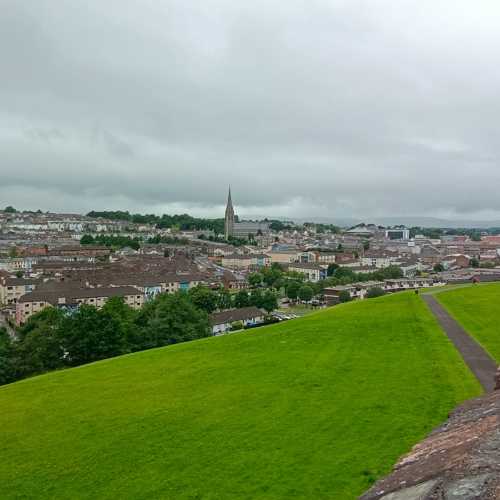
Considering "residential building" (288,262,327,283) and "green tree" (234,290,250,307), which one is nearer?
"green tree" (234,290,250,307)

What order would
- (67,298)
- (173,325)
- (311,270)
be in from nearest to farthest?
1. (173,325)
2. (67,298)
3. (311,270)

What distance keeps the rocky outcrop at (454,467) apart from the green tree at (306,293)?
57667 millimetres

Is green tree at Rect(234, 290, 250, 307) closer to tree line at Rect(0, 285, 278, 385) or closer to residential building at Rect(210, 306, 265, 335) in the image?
residential building at Rect(210, 306, 265, 335)

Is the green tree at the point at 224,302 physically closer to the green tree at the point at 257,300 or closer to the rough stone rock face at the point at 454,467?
the green tree at the point at 257,300

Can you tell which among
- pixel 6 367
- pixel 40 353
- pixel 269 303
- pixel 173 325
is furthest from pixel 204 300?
pixel 6 367

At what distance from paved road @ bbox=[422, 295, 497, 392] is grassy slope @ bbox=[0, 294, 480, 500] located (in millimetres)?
376

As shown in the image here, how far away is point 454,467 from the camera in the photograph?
3.52 m

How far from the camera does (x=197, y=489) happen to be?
7730mm

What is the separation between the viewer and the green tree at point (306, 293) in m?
62.5

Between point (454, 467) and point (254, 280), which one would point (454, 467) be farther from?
point (254, 280)

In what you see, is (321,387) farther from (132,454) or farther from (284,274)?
(284,274)

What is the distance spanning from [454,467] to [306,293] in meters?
59.4

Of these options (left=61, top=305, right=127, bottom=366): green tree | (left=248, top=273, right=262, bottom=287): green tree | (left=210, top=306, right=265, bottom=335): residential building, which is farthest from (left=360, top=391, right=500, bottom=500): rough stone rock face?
(left=248, top=273, right=262, bottom=287): green tree

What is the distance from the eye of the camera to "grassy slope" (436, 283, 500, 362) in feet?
53.5
